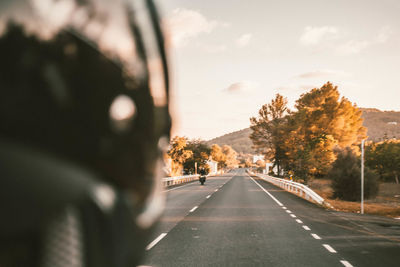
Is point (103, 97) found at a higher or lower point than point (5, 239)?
higher

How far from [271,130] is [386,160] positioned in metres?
24.7

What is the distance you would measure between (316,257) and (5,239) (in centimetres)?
758

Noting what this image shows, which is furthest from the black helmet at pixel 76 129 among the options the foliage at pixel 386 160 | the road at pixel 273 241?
the foliage at pixel 386 160

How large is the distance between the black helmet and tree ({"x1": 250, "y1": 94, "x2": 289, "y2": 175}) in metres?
68.6

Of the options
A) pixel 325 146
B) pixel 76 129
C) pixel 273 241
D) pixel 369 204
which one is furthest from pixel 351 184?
pixel 76 129

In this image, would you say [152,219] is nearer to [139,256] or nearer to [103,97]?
[139,256]

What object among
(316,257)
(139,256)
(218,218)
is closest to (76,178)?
(139,256)

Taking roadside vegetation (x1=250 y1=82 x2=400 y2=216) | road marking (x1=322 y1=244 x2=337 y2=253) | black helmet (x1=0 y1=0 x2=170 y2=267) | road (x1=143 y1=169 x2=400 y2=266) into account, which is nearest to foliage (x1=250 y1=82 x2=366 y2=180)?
roadside vegetation (x1=250 y1=82 x2=400 y2=216)

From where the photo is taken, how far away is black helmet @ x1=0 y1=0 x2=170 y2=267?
0.67m

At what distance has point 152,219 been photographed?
1.06 m

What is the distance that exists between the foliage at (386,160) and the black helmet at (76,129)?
82.9 meters

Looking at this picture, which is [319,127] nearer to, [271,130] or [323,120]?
[323,120]

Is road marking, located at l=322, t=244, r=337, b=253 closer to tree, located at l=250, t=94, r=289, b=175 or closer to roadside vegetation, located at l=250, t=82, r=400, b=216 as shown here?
roadside vegetation, located at l=250, t=82, r=400, b=216

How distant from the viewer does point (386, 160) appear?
7744cm
